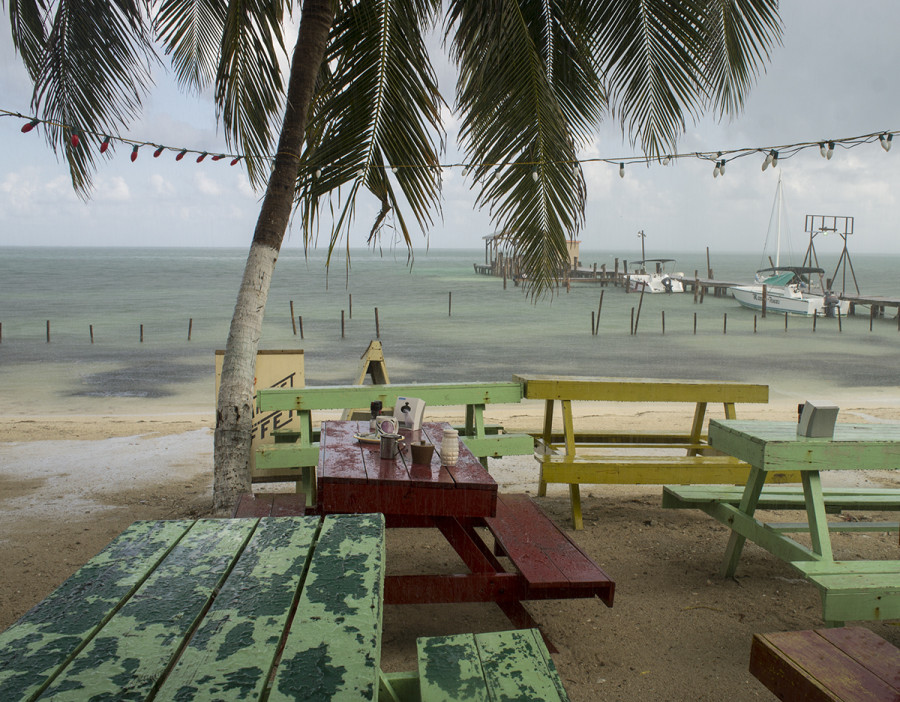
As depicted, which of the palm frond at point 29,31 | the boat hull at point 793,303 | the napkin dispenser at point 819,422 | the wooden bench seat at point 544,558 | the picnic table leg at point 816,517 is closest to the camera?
the wooden bench seat at point 544,558

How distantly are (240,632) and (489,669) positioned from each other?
0.70 meters

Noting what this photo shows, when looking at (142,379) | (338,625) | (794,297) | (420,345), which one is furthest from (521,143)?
(794,297)

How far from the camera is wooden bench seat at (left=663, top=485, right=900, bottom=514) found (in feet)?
13.2

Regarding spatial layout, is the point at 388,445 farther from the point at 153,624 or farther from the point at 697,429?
the point at 697,429

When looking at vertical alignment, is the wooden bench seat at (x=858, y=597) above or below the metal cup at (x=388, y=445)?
below

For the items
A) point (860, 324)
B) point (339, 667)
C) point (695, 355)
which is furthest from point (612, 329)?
point (339, 667)

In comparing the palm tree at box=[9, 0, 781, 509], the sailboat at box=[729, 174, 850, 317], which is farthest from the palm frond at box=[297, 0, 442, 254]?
the sailboat at box=[729, 174, 850, 317]

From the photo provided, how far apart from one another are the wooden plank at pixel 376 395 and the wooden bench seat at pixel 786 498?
1132mm

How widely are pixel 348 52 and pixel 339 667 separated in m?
5.14

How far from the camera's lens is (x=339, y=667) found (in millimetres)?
1355

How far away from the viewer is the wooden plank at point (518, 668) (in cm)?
180

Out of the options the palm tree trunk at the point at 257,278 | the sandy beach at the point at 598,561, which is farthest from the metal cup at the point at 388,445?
the palm tree trunk at the point at 257,278

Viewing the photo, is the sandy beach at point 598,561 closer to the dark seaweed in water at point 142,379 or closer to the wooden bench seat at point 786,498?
the wooden bench seat at point 786,498

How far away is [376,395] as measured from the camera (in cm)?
462
